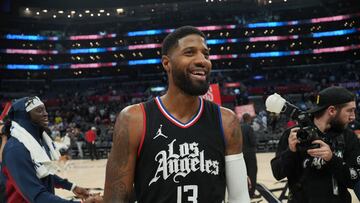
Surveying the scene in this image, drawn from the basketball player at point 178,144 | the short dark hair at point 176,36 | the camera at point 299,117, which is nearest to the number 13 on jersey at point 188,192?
the basketball player at point 178,144

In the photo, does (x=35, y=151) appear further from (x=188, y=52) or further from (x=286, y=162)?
(x=286, y=162)

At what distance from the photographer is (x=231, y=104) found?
113 feet

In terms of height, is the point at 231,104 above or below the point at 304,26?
below

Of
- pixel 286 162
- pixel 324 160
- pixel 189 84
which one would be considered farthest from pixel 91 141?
pixel 189 84

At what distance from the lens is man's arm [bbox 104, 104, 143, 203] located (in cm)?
192

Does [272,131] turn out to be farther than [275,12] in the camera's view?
No

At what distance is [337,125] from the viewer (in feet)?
9.70

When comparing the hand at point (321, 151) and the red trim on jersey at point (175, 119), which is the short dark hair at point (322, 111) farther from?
the red trim on jersey at point (175, 119)

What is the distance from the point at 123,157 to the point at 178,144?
289mm

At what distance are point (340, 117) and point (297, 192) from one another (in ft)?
2.26

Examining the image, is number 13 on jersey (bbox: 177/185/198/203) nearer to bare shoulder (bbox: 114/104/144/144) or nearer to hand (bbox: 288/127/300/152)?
bare shoulder (bbox: 114/104/144/144)

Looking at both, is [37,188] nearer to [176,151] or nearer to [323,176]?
[176,151]

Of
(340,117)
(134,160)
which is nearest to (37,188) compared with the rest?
(134,160)

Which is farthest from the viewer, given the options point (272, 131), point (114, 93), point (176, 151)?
point (114, 93)
